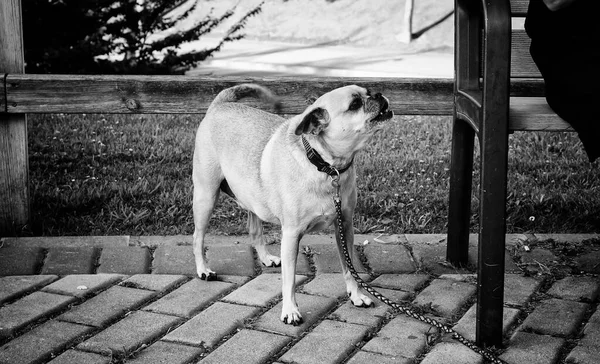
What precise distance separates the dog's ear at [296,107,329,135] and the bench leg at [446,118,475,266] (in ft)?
2.74

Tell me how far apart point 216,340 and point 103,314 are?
589 millimetres

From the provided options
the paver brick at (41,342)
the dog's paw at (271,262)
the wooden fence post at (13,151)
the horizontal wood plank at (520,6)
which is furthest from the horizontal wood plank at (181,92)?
the paver brick at (41,342)

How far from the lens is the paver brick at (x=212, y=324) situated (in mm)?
3223

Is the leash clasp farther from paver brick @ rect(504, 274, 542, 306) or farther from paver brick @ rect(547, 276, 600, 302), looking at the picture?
paver brick @ rect(547, 276, 600, 302)

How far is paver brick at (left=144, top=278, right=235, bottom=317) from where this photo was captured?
351 cm

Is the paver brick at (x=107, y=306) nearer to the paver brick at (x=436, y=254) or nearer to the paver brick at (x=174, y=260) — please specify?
the paver brick at (x=174, y=260)

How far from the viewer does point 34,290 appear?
3.69m

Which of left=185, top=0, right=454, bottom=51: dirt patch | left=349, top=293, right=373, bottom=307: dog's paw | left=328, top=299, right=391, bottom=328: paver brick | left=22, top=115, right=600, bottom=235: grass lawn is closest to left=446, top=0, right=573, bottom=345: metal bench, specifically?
left=328, top=299, right=391, bottom=328: paver brick

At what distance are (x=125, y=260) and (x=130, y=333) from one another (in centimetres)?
85

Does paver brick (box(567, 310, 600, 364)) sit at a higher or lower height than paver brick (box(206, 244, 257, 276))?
higher

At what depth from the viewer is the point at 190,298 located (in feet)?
12.0

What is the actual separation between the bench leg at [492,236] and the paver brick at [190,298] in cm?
128

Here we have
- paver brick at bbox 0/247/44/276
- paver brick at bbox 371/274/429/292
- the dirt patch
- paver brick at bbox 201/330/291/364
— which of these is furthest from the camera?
the dirt patch

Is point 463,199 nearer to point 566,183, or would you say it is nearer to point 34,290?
point 566,183
